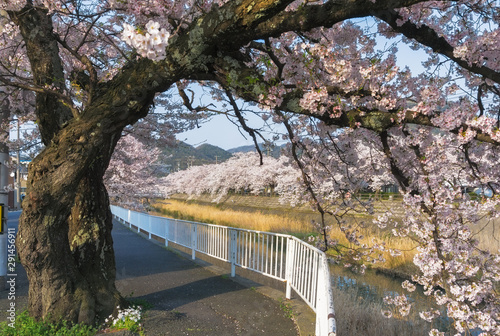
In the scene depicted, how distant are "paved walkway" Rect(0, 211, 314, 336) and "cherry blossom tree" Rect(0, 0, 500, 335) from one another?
951mm

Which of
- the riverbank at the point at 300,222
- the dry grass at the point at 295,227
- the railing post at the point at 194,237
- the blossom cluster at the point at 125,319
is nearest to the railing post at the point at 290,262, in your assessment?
the riverbank at the point at 300,222

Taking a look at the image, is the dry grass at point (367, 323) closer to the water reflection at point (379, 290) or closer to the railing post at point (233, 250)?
the water reflection at point (379, 290)

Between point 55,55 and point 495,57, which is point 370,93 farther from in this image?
point 55,55

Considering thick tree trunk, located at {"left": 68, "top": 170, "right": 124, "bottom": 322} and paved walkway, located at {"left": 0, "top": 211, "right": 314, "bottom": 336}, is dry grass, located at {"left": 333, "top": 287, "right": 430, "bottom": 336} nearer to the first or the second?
paved walkway, located at {"left": 0, "top": 211, "right": 314, "bottom": 336}

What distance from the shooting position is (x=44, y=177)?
15.3 feet

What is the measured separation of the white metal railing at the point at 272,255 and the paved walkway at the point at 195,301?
0.44m

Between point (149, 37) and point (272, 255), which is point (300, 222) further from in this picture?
point (149, 37)

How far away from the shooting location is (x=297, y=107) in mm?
4293

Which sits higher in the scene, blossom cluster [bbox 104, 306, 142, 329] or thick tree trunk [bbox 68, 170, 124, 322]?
thick tree trunk [bbox 68, 170, 124, 322]

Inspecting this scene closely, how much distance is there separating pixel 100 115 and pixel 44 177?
1.03 metres

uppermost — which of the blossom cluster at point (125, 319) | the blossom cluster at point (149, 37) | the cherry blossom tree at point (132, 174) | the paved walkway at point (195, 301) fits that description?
the blossom cluster at point (149, 37)

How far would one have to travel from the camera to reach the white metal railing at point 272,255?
3.97 meters

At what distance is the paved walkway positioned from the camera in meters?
5.29

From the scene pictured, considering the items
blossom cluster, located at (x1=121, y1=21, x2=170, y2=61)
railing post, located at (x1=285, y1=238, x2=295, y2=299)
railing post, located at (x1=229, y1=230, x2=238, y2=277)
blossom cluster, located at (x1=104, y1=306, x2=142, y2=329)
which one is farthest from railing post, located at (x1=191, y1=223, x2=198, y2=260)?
blossom cluster, located at (x1=121, y1=21, x2=170, y2=61)
